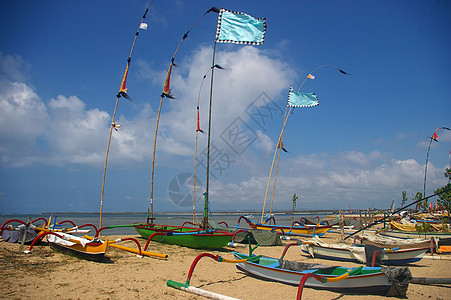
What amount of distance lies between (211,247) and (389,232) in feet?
43.8

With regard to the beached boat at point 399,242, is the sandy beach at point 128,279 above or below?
below

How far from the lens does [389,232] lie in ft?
63.0

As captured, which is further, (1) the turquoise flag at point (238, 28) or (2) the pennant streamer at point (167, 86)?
(2) the pennant streamer at point (167, 86)

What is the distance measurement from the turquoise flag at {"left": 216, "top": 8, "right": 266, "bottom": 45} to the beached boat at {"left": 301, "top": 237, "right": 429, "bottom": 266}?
9154 mm

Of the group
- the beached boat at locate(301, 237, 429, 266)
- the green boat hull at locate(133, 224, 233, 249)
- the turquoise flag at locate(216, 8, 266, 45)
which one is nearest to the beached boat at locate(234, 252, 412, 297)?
the beached boat at locate(301, 237, 429, 266)

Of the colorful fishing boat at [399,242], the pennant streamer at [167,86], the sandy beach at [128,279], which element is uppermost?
the pennant streamer at [167,86]

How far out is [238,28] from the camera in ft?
38.8

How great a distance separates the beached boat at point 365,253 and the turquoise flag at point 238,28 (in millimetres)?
9154

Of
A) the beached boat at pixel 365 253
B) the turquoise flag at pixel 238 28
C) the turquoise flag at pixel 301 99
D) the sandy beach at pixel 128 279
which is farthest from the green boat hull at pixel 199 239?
the turquoise flag at pixel 301 99

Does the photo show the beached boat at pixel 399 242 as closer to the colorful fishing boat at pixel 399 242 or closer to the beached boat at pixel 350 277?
the colorful fishing boat at pixel 399 242

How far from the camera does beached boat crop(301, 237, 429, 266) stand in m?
10.3

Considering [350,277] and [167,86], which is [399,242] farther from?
[167,86]

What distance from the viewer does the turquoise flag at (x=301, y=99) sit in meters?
20.3

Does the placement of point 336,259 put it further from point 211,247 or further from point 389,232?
point 389,232
